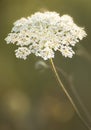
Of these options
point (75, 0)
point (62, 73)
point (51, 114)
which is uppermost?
point (75, 0)

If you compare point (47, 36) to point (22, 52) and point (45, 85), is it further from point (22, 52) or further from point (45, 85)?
point (45, 85)

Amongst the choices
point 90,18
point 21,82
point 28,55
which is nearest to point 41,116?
point 21,82

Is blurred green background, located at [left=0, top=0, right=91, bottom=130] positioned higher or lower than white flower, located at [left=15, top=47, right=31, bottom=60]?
lower

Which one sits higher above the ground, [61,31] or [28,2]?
[28,2]

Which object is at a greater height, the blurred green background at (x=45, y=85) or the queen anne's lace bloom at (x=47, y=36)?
the queen anne's lace bloom at (x=47, y=36)

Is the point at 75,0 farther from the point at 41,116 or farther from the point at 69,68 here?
the point at 41,116
